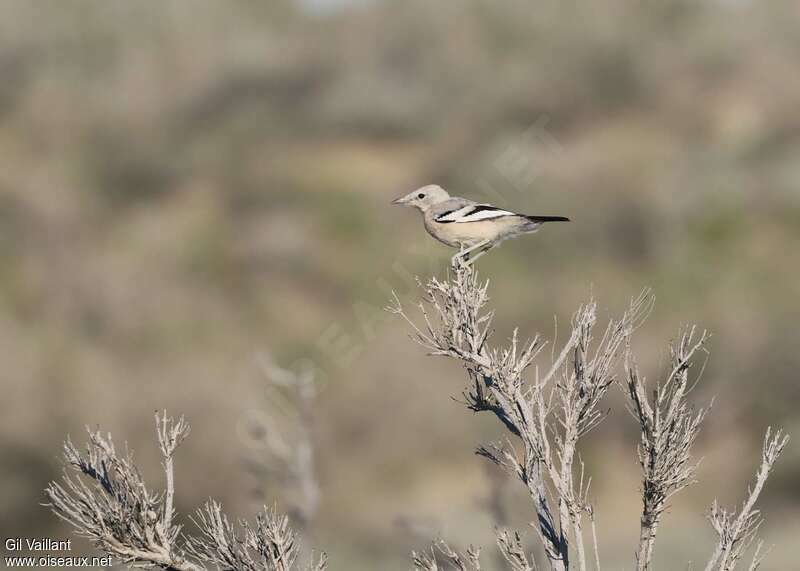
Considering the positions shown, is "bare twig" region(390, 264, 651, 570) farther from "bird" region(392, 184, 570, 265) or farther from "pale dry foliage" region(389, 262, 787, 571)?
"bird" region(392, 184, 570, 265)

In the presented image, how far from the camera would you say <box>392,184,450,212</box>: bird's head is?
26.5 ft

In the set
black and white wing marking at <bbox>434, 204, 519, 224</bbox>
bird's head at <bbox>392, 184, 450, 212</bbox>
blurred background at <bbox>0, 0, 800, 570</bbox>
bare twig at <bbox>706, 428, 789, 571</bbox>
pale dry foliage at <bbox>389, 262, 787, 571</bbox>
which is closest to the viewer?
pale dry foliage at <bbox>389, 262, 787, 571</bbox>

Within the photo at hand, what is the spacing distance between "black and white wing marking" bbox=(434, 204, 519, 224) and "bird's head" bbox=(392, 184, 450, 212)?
0.37 m

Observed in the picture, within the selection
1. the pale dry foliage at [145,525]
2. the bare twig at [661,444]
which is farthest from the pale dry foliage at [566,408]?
the pale dry foliage at [145,525]

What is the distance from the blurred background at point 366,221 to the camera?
24266 millimetres

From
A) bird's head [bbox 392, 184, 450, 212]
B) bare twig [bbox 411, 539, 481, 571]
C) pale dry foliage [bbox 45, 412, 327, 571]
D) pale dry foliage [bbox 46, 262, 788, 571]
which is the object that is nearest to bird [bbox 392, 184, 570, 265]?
bird's head [bbox 392, 184, 450, 212]

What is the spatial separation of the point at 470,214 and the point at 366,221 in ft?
81.9

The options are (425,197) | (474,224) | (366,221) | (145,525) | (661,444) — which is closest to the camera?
(661,444)

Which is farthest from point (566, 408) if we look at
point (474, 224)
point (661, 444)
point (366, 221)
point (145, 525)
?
point (366, 221)

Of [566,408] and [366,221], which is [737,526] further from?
[366,221]

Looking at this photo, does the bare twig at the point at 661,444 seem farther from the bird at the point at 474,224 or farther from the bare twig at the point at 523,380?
the bird at the point at 474,224

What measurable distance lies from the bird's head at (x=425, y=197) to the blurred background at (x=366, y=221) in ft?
34.3

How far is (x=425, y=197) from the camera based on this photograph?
8156 mm

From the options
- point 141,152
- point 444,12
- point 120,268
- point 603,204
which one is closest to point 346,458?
point 120,268
